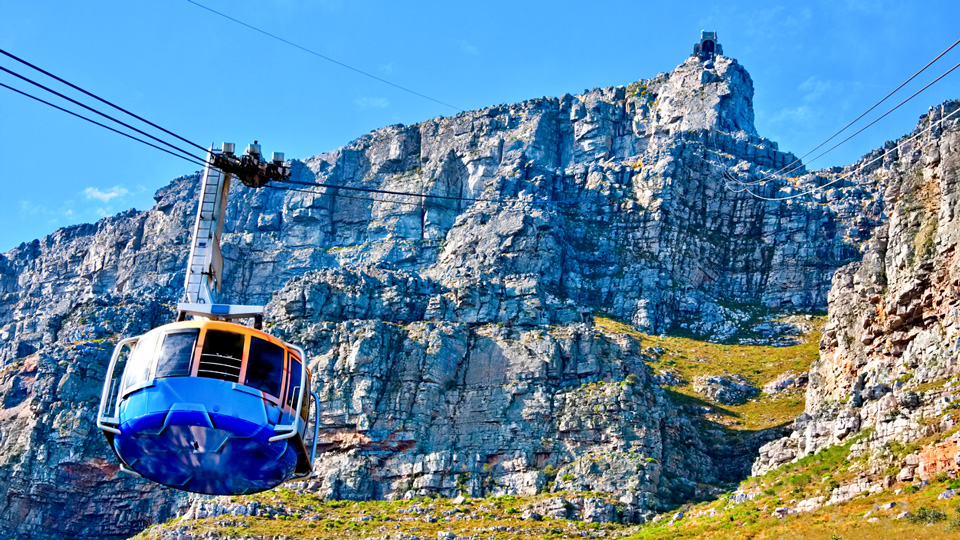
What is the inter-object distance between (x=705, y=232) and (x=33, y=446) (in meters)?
95.6

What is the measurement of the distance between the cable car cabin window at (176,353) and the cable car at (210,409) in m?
0.03

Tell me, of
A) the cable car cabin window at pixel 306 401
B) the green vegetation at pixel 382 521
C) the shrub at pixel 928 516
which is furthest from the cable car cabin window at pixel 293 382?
the green vegetation at pixel 382 521

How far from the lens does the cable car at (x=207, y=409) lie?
30.6 metres

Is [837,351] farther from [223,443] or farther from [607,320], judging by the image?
[223,443]

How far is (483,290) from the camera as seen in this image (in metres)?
121

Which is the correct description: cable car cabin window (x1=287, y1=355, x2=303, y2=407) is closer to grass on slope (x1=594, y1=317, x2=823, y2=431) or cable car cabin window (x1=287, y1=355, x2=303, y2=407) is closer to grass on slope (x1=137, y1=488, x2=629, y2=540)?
grass on slope (x1=137, y1=488, x2=629, y2=540)

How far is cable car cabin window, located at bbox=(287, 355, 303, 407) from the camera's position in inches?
1282

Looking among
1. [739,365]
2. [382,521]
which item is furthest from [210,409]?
[739,365]

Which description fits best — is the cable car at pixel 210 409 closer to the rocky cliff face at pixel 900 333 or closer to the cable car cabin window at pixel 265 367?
the cable car cabin window at pixel 265 367

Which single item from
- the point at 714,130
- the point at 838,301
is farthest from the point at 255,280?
the point at 838,301

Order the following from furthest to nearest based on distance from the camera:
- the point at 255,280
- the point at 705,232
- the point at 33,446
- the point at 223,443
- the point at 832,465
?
the point at 255,280
the point at 705,232
the point at 33,446
the point at 832,465
the point at 223,443

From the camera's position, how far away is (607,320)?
453ft

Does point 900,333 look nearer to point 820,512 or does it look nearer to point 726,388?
point 820,512

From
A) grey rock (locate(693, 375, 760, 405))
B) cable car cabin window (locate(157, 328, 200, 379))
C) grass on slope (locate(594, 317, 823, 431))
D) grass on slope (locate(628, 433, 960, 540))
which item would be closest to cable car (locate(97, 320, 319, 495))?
cable car cabin window (locate(157, 328, 200, 379))
